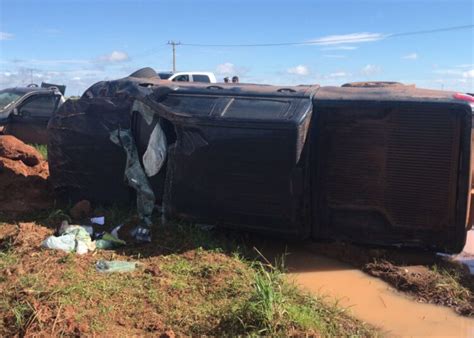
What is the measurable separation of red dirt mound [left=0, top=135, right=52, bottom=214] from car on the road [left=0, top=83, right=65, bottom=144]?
235cm

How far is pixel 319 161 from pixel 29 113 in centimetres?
796

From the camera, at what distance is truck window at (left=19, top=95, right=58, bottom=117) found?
11.1 metres

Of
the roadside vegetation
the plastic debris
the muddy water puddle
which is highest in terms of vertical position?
the plastic debris

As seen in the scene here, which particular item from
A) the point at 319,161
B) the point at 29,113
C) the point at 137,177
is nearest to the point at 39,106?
the point at 29,113

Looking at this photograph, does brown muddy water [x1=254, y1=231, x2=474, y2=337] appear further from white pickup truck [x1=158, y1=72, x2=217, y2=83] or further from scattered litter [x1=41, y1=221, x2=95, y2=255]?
white pickup truck [x1=158, y1=72, x2=217, y2=83]

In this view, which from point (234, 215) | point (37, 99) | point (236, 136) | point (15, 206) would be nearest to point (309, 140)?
point (236, 136)

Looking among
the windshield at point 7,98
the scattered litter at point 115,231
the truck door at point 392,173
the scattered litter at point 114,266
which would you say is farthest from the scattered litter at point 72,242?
the windshield at point 7,98

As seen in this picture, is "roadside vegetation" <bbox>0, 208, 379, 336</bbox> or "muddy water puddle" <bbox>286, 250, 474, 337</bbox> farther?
"muddy water puddle" <bbox>286, 250, 474, 337</bbox>

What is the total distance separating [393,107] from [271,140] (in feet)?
3.96

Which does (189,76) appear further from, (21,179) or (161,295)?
(161,295)

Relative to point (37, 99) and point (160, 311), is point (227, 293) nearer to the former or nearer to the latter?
point (160, 311)

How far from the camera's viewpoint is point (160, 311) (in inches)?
152

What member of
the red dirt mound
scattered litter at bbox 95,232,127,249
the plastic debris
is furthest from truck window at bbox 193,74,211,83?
scattered litter at bbox 95,232,127,249

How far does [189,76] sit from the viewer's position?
15.5 metres
